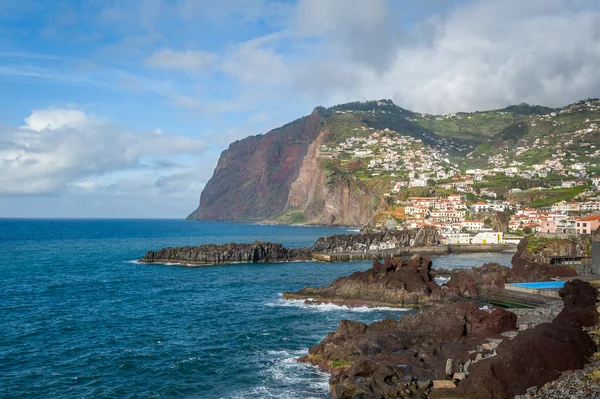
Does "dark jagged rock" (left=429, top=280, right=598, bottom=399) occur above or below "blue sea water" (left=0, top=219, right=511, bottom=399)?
above

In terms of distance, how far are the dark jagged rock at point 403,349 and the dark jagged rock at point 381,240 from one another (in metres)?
59.0

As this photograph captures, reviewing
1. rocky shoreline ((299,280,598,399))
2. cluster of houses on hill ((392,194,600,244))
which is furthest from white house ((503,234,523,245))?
rocky shoreline ((299,280,598,399))

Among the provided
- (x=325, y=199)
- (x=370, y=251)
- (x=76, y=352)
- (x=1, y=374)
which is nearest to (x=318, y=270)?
(x=370, y=251)

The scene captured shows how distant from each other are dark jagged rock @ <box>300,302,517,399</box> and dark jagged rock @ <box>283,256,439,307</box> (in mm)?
12047

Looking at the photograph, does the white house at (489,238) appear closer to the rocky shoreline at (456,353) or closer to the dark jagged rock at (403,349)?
the rocky shoreline at (456,353)

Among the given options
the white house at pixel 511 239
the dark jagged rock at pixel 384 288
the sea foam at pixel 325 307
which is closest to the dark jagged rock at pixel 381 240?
the white house at pixel 511 239

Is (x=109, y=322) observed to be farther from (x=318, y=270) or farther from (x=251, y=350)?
(x=318, y=270)

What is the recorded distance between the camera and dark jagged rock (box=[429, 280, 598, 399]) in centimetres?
1925

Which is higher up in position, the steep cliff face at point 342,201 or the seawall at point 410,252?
the steep cliff face at point 342,201

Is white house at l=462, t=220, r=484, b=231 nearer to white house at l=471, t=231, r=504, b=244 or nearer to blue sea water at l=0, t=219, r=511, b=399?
white house at l=471, t=231, r=504, b=244

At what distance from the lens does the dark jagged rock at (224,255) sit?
7838cm

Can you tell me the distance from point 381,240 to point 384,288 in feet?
165

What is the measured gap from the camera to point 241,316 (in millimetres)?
38781

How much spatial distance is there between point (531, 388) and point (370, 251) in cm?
6930
